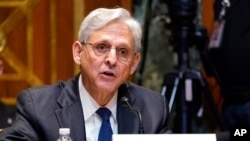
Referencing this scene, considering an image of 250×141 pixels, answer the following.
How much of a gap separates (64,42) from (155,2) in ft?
2.38

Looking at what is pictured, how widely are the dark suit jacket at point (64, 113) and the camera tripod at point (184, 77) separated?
1.13 metres

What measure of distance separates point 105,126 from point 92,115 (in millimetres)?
79

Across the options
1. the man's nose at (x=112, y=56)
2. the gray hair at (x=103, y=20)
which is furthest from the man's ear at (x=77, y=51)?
the man's nose at (x=112, y=56)

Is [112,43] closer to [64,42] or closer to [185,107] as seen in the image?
[185,107]

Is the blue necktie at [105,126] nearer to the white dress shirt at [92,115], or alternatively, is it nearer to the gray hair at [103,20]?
the white dress shirt at [92,115]

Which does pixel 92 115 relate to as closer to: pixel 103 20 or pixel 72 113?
pixel 72 113

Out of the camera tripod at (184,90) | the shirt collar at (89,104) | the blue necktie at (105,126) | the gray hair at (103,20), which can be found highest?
the gray hair at (103,20)

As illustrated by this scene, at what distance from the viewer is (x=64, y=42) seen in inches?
173

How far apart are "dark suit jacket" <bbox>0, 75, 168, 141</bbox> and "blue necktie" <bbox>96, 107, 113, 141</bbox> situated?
5 cm

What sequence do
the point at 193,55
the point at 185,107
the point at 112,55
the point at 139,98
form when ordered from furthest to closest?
1. the point at 193,55
2. the point at 185,107
3. the point at 139,98
4. the point at 112,55

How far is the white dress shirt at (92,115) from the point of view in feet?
7.95

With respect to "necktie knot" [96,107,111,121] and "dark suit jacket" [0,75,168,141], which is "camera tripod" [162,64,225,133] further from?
"necktie knot" [96,107,111,121]

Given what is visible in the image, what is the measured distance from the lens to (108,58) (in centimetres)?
238

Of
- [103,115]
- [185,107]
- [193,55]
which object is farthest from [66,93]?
[193,55]
